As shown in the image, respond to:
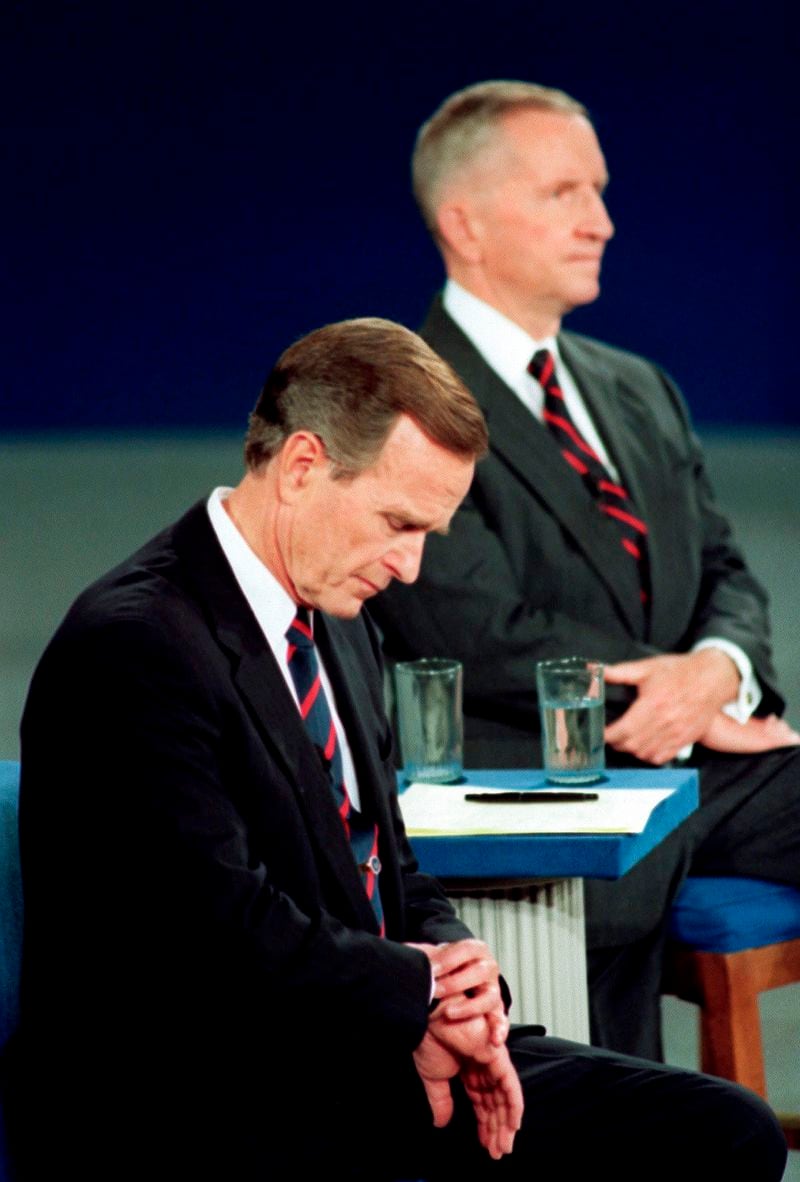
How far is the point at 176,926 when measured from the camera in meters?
1.91

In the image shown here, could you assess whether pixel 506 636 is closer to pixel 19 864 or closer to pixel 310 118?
pixel 19 864

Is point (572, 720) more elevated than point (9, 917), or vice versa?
point (9, 917)

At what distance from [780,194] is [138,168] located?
3927 millimetres

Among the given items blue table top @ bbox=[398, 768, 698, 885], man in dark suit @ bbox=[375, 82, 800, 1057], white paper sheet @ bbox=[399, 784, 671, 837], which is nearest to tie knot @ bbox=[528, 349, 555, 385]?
man in dark suit @ bbox=[375, 82, 800, 1057]

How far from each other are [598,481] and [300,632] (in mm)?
1443

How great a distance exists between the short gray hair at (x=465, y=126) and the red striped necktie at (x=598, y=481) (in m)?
0.45

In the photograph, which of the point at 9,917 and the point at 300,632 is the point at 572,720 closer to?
the point at 300,632

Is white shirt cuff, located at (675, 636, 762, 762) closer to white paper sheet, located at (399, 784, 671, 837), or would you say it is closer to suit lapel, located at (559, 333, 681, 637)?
suit lapel, located at (559, 333, 681, 637)

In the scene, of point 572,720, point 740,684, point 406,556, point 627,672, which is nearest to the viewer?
point 406,556

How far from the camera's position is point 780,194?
37.8ft

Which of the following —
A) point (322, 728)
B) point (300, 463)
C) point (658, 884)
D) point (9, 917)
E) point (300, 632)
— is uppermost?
point (300, 463)

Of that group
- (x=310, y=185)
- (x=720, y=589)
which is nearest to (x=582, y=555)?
(x=720, y=589)

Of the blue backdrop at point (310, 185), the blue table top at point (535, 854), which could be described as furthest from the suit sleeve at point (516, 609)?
the blue backdrop at point (310, 185)

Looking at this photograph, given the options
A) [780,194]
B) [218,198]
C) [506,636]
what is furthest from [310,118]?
[506,636]
